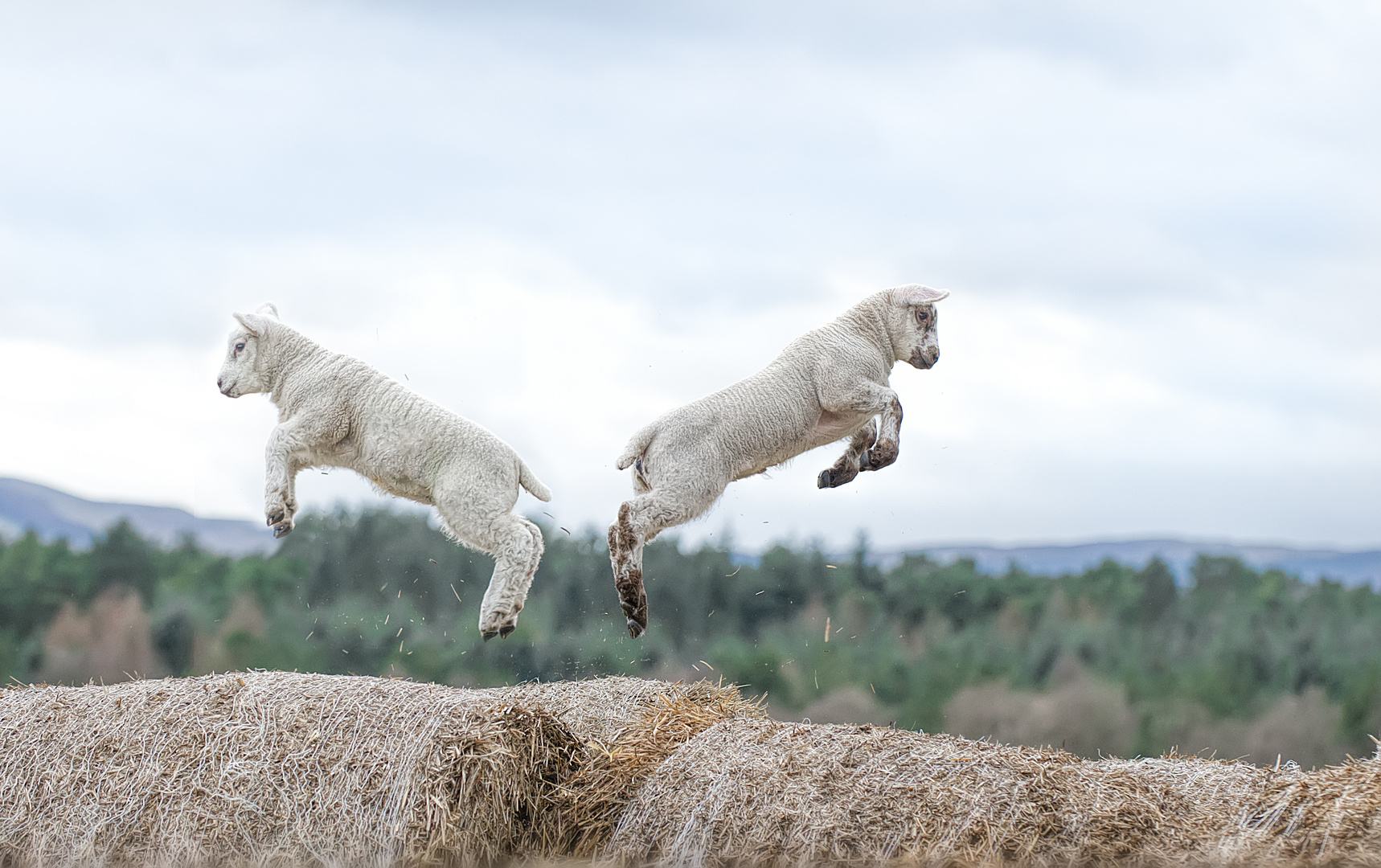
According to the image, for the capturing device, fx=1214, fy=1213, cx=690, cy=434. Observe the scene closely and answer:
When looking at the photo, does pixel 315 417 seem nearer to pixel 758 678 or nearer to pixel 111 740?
pixel 111 740

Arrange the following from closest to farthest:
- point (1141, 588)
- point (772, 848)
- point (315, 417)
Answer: point (772, 848)
point (315, 417)
point (1141, 588)

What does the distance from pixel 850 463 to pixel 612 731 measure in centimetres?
172

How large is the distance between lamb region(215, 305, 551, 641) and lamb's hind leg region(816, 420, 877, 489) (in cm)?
138

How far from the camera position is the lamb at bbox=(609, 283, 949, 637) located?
5391 mm

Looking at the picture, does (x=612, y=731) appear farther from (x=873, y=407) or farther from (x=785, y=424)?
(x=873, y=407)

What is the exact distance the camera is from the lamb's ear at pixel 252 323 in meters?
5.78

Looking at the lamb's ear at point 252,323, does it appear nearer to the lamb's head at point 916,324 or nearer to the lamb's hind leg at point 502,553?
the lamb's hind leg at point 502,553

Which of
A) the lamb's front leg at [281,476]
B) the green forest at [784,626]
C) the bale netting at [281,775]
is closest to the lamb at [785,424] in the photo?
the bale netting at [281,775]

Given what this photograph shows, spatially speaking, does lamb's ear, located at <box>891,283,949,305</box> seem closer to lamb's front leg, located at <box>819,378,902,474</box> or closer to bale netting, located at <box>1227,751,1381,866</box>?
lamb's front leg, located at <box>819,378,902,474</box>

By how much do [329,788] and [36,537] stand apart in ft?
41.7

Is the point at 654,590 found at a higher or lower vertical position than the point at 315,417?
lower

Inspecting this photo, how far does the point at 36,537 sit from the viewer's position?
15.5 meters

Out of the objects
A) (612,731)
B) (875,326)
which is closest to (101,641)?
(612,731)

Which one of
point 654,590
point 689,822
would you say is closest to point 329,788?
point 689,822
